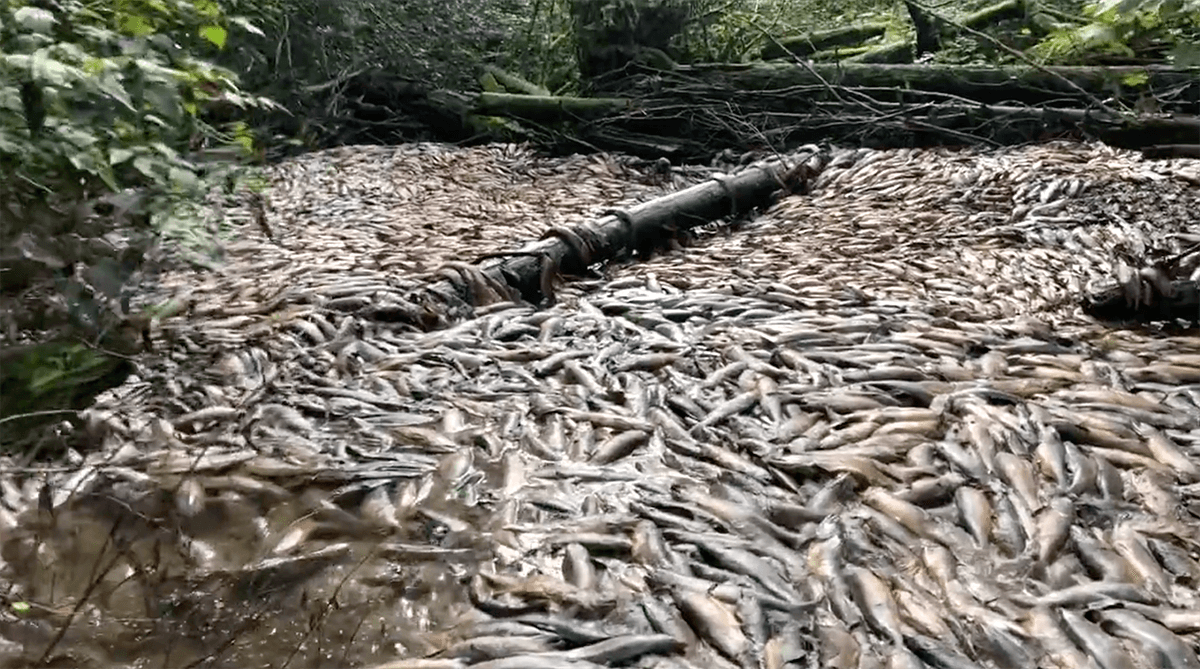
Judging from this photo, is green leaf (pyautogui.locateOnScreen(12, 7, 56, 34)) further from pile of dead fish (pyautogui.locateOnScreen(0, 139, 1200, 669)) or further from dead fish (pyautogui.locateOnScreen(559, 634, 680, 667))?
dead fish (pyautogui.locateOnScreen(559, 634, 680, 667))

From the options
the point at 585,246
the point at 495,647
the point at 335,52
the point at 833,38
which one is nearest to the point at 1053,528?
the point at 495,647

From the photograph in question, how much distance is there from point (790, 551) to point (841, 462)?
42 centimetres

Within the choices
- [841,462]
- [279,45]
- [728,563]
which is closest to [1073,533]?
[841,462]

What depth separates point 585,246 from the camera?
16.2ft

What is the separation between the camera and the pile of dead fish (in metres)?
2.05

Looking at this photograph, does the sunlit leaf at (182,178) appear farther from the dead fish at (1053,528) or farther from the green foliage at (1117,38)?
the green foliage at (1117,38)

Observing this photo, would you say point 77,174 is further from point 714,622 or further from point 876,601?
point 876,601

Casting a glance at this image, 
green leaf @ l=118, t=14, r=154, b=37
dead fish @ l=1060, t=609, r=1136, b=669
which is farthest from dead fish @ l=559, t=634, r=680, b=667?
green leaf @ l=118, t=14, r=154, b=37

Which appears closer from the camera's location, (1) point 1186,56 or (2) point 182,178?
(2) point 182,178

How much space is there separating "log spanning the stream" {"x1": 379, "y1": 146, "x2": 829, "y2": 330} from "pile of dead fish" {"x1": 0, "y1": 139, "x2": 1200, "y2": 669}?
0.31 m

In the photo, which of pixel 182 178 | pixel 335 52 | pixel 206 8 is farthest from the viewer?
pixel 335 52

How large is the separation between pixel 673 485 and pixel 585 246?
2.47 meters

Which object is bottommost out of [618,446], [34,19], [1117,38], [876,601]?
[618,446]

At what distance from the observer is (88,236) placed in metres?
3.27
